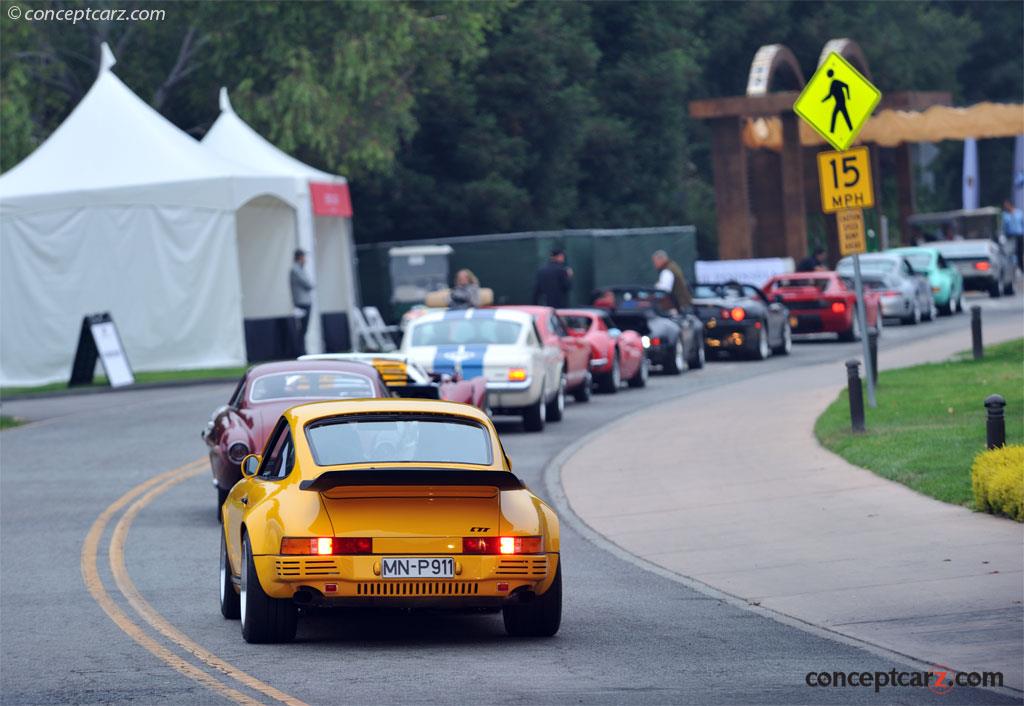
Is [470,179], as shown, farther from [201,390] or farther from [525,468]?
[525,468]

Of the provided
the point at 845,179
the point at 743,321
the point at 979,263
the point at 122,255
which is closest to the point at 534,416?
the point at 845,179

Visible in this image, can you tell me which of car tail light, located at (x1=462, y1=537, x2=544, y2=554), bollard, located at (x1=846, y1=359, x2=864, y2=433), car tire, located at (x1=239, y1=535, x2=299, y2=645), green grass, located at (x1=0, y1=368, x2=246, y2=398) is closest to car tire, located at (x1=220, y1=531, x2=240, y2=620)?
car tire, located at (x1=239, y1=535, x2=299, y2=645)

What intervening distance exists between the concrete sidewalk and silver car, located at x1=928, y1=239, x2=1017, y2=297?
2621cm

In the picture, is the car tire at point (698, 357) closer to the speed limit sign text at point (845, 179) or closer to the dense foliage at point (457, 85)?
the speed limit sign text at point (845, 179)

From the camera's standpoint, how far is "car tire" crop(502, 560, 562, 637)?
9891 millimetres

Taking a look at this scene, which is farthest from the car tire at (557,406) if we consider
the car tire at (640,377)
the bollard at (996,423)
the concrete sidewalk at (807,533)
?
Answer: the bollard at (996,423)

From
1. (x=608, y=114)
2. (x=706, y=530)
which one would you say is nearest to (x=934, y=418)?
(x=706, y=530)

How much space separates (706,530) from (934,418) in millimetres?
6117

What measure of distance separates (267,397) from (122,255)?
807 inches

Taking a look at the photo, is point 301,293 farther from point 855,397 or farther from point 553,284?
point 855,397

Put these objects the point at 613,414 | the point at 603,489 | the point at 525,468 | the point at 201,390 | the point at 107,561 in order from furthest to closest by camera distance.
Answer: the point at 201,390, the point at 613,414, the point at 525,468, the point at 603,489, the point at 107,561

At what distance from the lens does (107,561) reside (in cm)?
1357

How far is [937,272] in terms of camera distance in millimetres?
44000

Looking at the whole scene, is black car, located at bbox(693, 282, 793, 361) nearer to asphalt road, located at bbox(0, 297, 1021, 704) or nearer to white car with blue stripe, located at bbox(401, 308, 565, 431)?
white car with blue stripe, located at bbox(401, 308, 565, 431)
